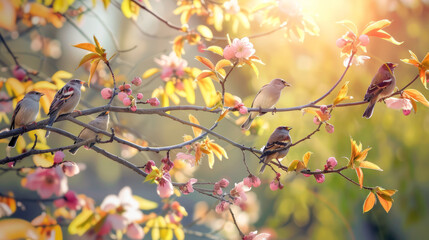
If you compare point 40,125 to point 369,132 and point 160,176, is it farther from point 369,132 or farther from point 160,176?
point 369,132

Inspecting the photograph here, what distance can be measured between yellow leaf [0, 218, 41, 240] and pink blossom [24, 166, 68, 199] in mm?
326

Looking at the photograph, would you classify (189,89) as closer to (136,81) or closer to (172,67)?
(172,67)

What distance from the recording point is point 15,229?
1.10m

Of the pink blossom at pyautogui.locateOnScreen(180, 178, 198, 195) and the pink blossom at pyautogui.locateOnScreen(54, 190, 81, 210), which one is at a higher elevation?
the pink blossom at pyautogui.locateOnScreen(180, 178, 198, 195)

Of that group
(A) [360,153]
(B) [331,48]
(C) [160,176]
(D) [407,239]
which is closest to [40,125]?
(C) [160,176]

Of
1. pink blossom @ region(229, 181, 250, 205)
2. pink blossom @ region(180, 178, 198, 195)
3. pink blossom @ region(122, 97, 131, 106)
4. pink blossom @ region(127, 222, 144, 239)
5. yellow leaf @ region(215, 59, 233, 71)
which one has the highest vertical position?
yellow leaf @ region(215, 59, 233, 71)

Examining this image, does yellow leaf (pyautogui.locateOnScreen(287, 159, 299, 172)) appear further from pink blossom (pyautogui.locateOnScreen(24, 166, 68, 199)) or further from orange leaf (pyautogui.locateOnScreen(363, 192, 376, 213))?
pink blossom (pyautogui.locateOnScreen(24, 166, 68, 199))

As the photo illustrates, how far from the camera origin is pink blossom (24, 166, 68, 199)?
1.48 m

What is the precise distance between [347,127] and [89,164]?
5663 mm

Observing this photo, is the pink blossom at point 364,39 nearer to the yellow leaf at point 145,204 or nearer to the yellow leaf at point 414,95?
the yellow leaf at point 414,95

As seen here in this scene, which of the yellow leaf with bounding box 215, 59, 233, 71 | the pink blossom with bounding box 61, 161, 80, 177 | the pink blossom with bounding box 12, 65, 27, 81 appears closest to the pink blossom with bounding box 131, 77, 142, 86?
the yellow leaf with bounding box 215, 59, 233, 71

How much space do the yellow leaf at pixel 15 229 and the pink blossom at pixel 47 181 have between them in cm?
33

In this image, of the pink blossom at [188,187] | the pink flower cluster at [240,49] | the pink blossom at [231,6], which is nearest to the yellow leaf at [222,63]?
the pink flower cluster at [240,49]

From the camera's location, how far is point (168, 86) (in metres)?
1.72
